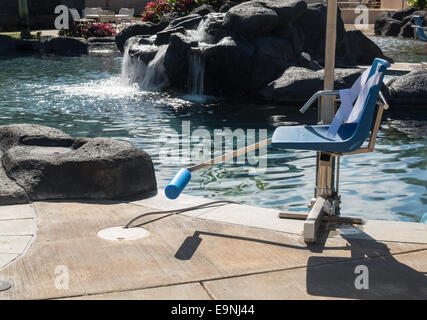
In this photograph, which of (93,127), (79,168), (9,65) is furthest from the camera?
(9,65)

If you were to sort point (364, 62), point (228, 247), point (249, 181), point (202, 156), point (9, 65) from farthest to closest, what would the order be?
point (9, 65)
point (364, 62)
point (202, 156)
point (249, 181)
point (228, 247)

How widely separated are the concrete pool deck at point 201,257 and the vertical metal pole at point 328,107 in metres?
0.39

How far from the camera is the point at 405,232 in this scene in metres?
5.00

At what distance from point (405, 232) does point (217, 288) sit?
186cm

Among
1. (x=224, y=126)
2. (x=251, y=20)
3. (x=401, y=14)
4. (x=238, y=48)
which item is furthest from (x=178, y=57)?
(x=401, y=14)

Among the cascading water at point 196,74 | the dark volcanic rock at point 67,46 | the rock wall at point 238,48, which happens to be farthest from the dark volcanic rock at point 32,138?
the dark volcanic rock at point 67,46

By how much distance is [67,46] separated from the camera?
2612 cm

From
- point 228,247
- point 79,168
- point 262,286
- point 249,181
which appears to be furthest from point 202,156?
point 262,286

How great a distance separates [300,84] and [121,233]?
10127mm

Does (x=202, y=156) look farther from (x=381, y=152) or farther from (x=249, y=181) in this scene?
(x=381, y=152)

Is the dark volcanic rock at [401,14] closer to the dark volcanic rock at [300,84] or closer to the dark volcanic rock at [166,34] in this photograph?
the dark volcanic rock at [166,34]

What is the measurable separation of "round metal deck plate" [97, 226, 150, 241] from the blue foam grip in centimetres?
48

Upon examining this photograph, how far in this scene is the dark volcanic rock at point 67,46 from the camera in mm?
26047

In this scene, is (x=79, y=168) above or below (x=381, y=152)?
above
